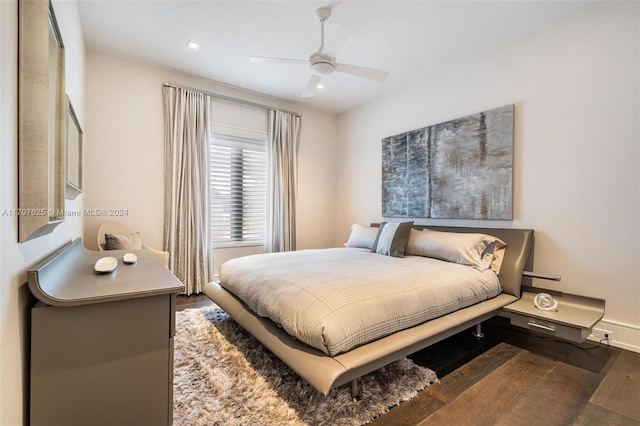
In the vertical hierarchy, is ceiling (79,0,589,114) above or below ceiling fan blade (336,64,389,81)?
above

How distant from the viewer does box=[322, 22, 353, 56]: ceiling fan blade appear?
216 cm

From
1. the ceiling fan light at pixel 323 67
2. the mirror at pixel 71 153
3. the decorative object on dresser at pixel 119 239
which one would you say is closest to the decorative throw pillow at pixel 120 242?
the decorative object on dresser at pixel 119 239

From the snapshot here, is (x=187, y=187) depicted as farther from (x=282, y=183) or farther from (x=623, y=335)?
(x=623, y=335)

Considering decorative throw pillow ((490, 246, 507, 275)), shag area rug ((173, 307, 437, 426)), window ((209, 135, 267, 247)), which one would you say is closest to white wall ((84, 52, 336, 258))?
window ((209, 135, 267, 247))

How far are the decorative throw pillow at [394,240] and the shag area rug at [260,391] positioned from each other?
4.17 feet

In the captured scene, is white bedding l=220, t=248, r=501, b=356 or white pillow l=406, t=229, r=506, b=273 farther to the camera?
white pillow l=406, t=229, r=506, b=273

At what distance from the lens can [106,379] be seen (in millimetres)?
1059

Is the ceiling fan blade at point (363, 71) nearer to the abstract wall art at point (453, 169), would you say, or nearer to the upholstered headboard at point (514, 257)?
the abstract wall art at point (453, 169)

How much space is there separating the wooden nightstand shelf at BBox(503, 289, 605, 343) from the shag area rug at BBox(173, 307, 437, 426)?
1007 millimetres

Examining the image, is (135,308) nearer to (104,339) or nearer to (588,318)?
(104,339)

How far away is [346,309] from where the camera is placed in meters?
1.58

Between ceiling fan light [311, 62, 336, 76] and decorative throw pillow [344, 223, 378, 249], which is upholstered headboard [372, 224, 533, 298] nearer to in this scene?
decorative throw pillow [344, 223, 378, 249]

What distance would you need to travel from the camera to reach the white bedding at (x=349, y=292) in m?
1.54

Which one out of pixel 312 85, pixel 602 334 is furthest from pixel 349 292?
pixel 602 334
